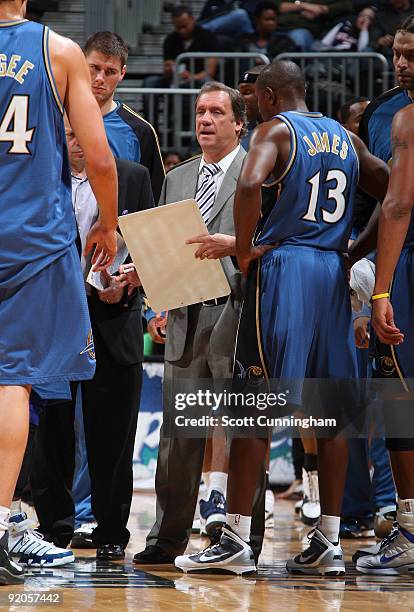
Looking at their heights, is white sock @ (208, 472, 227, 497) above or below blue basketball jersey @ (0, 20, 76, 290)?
below

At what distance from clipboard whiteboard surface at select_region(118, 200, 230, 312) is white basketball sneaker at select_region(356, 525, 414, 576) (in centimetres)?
129

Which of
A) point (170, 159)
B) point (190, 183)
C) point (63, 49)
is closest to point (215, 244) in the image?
point (190, 183)

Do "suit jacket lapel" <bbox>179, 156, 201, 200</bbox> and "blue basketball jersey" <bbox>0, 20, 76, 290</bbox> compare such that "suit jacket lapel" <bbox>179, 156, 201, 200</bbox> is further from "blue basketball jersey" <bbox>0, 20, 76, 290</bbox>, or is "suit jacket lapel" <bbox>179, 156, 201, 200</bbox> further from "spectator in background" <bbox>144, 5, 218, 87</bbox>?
"spectator in background" <bbox>144, 5, 218, 87</bbox>

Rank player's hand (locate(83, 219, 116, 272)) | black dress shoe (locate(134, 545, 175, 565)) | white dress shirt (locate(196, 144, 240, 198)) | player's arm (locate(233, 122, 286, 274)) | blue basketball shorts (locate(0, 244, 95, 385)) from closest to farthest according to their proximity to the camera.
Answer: blue basketball shorts (locate(0, 244, 95, 385)) < player's hand (locate(83, 219, 116, 272)) < player's arm (locate(233, 122, 286, 274)) < black dress shoe (locate(134, 545, 175, 565)) < white dress shirt (locate(196, 144, 240, 198))

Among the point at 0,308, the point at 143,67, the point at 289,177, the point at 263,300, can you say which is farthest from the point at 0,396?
the point at 143,67

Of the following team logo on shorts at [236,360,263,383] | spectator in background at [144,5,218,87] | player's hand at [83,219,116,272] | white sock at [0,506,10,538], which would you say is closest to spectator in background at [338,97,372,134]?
team logo on shorts at [236,360,263,383]

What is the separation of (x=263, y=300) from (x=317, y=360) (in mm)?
340

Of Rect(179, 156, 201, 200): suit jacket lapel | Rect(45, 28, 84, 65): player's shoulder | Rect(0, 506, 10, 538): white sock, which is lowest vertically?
Rect(0, 506, 10, 538): white sock

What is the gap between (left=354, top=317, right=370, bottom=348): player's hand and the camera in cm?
553

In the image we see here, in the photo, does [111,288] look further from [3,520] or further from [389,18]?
[389,18]

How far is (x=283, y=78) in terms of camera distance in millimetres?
4422

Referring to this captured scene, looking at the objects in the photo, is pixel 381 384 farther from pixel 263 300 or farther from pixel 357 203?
pixel 357 203

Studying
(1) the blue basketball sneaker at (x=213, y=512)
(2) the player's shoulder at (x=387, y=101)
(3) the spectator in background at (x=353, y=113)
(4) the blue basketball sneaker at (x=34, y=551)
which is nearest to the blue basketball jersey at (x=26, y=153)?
(4) the blue basketball sneaker at (x=34, y=551)

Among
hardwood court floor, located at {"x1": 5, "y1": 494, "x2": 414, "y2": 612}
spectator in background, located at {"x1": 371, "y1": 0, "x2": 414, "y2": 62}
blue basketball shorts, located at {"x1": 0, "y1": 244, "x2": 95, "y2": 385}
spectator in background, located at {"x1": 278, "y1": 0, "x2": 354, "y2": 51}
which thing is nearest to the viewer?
hardwood court floor, located at {"x1": 5, "y1": 494, "x2": 414, "y2": 612}
